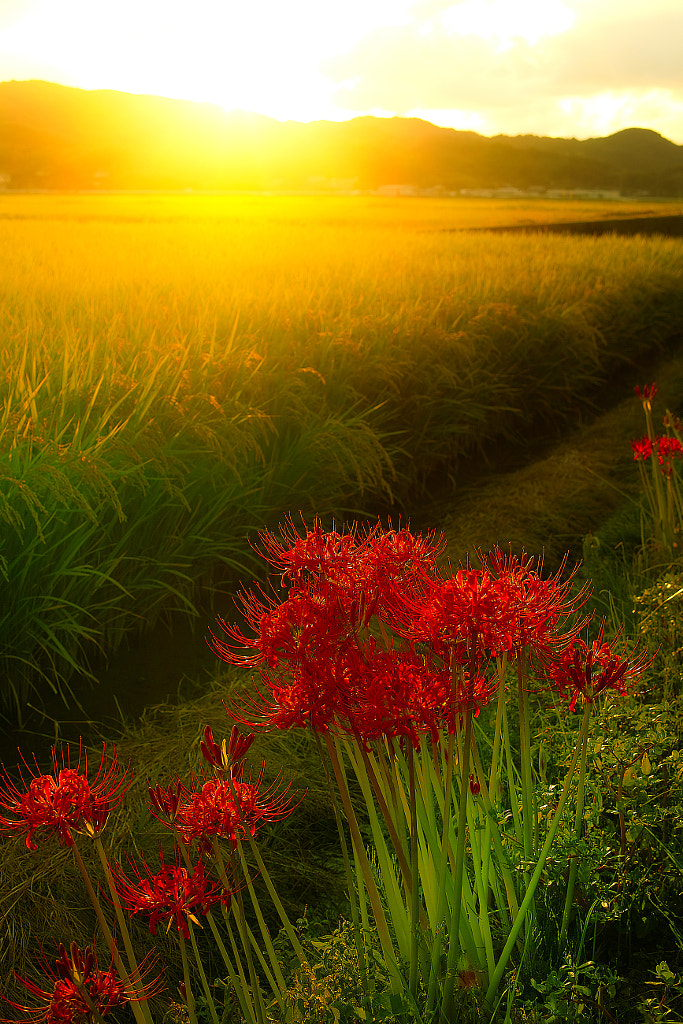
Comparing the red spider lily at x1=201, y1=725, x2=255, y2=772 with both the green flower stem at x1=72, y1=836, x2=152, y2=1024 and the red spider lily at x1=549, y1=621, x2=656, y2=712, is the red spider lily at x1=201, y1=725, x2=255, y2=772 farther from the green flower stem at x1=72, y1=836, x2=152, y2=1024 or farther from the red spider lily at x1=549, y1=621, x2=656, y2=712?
the red spider lily at x1=549, y1=621, x2=656, y2=712

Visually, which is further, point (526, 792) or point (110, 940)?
point (526, 792)

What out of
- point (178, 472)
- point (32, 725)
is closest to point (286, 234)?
point (178, 472)

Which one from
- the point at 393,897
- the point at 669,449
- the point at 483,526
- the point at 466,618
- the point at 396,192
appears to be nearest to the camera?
the point at 466,618

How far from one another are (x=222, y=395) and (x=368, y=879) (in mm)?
2487

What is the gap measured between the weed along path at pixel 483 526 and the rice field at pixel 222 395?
101 mm

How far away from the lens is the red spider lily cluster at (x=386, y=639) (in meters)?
0.82

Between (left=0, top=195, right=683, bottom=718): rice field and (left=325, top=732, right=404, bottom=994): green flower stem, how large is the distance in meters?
1.42

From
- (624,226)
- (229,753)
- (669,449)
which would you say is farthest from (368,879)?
(624,226)

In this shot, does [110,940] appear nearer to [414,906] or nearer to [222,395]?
[414,906]

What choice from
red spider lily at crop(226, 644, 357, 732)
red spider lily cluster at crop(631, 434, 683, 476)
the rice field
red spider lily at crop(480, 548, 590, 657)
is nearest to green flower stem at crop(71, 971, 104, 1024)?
red spider lily at crop(226, 644, 357, 732)

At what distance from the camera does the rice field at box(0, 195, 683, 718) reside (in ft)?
7.98

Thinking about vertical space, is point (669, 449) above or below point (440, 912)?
above

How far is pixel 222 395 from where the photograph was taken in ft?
10.6

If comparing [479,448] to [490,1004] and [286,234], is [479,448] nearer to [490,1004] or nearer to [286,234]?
[490,1004]
